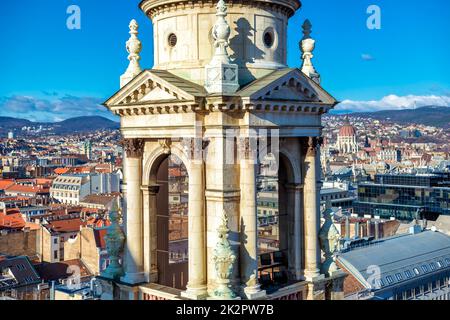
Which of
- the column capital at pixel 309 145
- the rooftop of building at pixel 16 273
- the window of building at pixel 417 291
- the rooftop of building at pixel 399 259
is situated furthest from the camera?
the rooftop of building at pixel 16 273

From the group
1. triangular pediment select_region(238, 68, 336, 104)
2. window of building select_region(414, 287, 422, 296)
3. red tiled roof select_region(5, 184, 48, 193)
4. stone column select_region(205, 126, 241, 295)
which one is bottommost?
window of building select_region(414, 287, 422, 296)

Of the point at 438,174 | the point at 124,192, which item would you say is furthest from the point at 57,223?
the point at 124,192

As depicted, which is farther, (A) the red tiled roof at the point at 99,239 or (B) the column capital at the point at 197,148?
(A) the red tiled roof at the point at 99,239

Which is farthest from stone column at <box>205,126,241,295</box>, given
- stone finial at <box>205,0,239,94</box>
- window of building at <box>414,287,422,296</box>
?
window of building at <box>414,287,422,296</box>

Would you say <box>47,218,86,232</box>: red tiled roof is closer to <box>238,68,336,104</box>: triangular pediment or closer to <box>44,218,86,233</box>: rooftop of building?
<box>44,218,86,233</box>: rooftop of building

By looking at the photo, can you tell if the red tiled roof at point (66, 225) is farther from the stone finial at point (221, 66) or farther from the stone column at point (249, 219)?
the stone finial at point (221, 66)

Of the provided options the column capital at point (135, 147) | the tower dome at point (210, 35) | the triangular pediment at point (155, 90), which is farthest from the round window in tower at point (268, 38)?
the column capital at point (135, 147)
